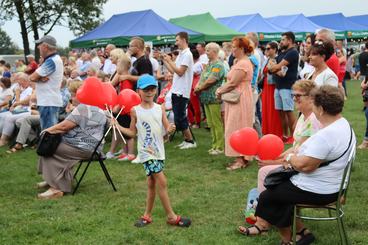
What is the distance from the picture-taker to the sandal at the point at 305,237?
390cm

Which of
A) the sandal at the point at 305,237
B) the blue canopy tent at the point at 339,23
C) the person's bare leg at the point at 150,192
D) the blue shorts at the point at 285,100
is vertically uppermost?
the blue canopy tent at the point at 339,23

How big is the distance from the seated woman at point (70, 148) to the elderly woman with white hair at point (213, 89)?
223 centimetres

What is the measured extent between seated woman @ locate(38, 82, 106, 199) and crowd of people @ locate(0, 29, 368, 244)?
0.01 metres

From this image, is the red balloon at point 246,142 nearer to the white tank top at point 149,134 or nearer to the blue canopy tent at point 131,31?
the white tank top at point 149,134

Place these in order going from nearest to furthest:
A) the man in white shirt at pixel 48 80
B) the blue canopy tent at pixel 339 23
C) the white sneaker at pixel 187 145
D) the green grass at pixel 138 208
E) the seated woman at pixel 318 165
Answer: the seated woman at pixel 318 165 → the green grass at pixel 138 208 → the man in white shirt at pixel 48 80 → the white sneaker at pixel 187 145 → the blue canopy tent at pixel 339 23

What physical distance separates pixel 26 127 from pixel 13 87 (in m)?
1.52

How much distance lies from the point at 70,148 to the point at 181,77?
2.76 m

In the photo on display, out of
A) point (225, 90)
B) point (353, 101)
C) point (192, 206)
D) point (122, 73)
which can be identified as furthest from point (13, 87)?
point (353, 101)

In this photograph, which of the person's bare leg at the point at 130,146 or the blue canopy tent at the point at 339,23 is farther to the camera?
the blue canopy tent at the point at 339,23

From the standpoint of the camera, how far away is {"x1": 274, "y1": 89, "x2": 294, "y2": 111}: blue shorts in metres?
7.89

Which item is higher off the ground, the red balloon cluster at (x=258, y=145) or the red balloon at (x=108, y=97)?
the red balloon at (x=108, y=97)

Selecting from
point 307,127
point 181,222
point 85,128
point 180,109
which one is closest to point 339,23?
point 180,109

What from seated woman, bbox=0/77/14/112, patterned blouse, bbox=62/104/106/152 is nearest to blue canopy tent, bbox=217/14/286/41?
seated woman, bbox=0/77/14/112

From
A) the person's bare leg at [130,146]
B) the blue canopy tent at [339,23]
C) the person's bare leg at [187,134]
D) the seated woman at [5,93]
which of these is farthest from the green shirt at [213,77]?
the blue canopy tent at [339,23]
